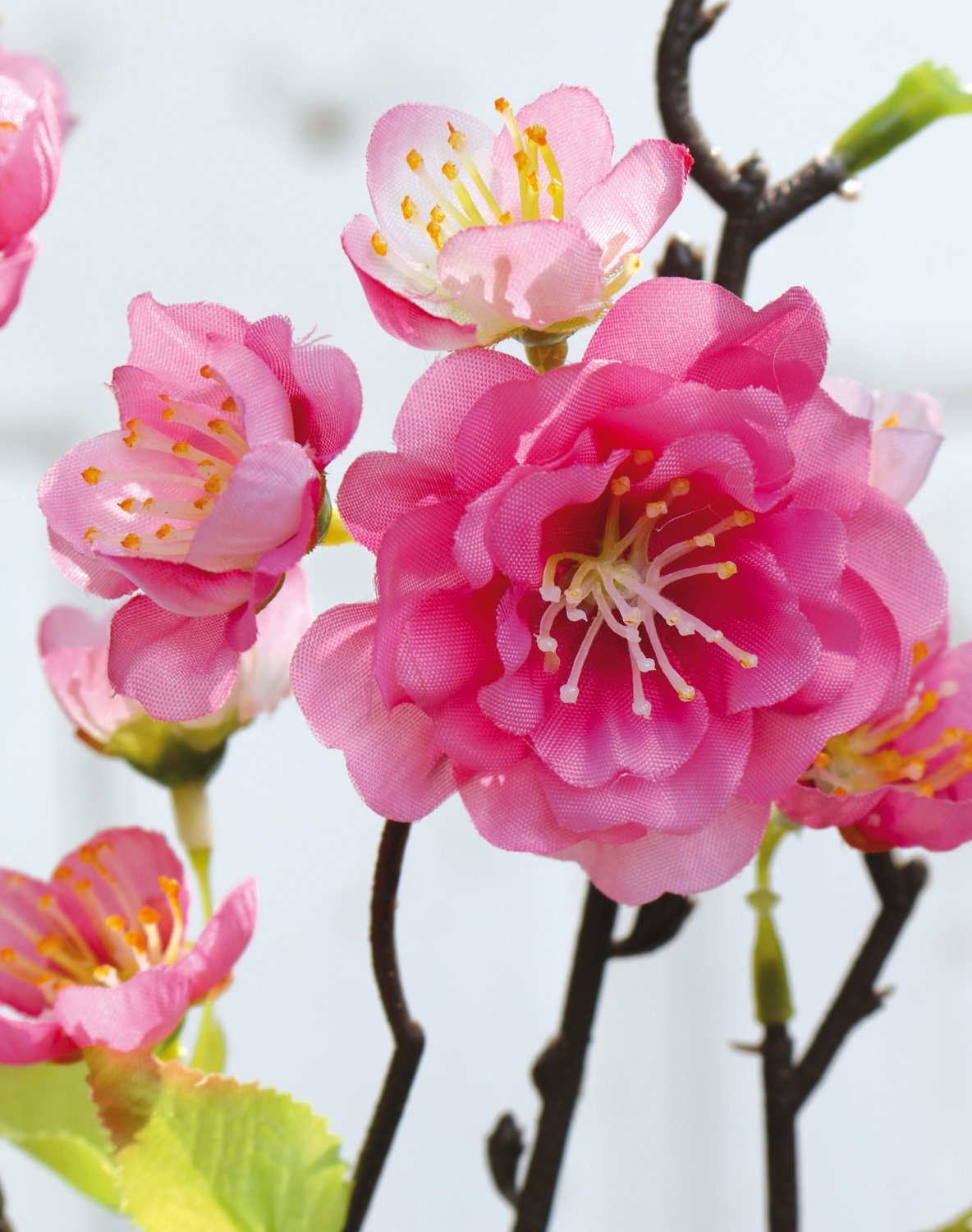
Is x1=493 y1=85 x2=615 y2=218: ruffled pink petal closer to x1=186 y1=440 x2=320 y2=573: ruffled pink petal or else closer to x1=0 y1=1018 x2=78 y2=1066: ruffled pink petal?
x1=186 y1=440 x2=320 y2=573: ruffled pink petal

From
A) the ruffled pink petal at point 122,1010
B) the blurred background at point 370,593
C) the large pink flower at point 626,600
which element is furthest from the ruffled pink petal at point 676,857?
the blurred background at point 370,593

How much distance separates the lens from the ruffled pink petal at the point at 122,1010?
0.29 metres

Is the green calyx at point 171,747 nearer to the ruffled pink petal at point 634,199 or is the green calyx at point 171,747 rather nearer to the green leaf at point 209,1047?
the green leaf at point 209,1047

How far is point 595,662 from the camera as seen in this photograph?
24cm

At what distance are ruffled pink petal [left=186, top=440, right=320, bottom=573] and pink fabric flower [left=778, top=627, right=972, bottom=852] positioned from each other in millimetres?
109

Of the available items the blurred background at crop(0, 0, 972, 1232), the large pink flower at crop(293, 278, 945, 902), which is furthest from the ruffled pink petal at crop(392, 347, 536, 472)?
the blurred background at crop(0, 0, 972, 1232)

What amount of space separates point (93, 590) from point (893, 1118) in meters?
0.78

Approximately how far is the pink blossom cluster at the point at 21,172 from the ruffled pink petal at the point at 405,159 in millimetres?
66

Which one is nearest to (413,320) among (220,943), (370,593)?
(220,943)

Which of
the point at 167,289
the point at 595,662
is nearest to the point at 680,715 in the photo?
the point at 595,662

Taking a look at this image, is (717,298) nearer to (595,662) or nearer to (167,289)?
(595,662)

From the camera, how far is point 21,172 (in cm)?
28

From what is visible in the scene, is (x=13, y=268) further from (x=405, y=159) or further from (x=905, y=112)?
(x=905, y=112)

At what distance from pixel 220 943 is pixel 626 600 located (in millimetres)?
123
